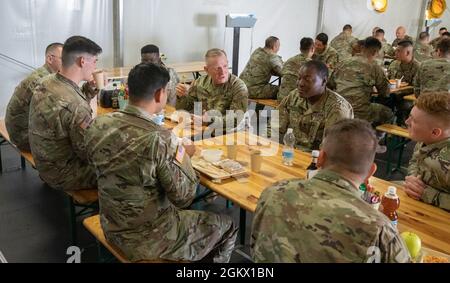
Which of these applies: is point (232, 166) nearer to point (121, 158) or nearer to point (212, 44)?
point (121, 158)

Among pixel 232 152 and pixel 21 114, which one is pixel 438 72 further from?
pixel 21 114

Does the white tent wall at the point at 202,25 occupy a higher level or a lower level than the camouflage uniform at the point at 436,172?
higher

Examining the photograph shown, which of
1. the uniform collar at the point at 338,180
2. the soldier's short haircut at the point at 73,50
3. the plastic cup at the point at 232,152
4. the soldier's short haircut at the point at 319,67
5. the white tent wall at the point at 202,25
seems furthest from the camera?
the white tent wall at the point at 202,25

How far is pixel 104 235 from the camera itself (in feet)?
8.00

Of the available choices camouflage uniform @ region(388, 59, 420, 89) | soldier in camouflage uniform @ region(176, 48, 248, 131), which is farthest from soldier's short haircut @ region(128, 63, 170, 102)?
camouflage uniform @ region(388, 59, 420, 89)

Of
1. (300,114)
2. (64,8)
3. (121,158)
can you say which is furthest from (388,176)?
(64,8)

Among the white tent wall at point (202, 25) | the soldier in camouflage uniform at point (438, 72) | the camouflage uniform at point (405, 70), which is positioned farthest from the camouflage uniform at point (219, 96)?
the camouflage uniform at point (405, 70)

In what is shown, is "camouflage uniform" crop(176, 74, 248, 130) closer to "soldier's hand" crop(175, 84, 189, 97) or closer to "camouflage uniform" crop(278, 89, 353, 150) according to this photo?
"soldier's hand" crop(175, 84, 189, 97)

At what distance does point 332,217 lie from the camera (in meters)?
1.38

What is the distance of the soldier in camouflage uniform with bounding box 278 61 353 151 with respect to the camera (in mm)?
3357

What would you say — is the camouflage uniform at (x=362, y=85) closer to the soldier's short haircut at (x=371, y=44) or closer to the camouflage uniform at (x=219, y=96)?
the soldier's short haircut at (x=371, y=44)

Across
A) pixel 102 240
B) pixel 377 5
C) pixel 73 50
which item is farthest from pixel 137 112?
pixel 377 5

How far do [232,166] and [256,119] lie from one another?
361 cm

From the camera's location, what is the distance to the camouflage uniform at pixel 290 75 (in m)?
5.83
